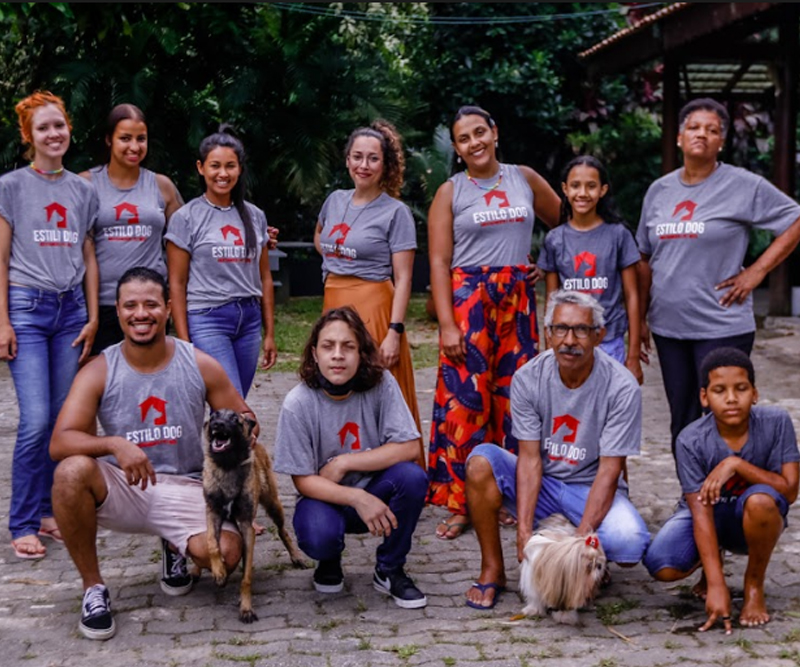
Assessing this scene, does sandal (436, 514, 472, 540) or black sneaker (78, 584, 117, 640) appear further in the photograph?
sandal (436, 514, 472, 540)

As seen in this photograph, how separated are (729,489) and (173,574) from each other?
229 cm

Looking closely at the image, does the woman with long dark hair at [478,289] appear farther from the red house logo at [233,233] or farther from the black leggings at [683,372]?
the red house logo at [233,233]

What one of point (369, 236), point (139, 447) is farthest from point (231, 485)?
point (369, 236)

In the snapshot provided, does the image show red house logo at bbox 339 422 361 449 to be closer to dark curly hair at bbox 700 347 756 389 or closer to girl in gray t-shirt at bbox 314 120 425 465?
girl in gray t-shirt at bbox 314 120 425 465

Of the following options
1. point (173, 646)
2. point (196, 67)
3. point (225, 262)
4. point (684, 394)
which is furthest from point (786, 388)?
point (196, 67)

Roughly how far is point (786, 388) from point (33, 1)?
730cm

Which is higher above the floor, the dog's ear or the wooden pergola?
the wooden pergola

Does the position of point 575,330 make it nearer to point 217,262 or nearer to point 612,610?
point 612,610

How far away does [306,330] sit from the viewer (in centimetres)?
1345

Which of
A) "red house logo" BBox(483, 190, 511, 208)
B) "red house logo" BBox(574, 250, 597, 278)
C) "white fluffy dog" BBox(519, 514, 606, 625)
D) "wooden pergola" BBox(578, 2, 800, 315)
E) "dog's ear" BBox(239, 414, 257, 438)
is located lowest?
"white fluffy dog" BBox(519, 514, 606, 625)

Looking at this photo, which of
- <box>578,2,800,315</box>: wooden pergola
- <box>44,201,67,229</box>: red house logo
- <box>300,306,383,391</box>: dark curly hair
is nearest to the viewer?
<box>300,306,383,391</box>: dark curly hair

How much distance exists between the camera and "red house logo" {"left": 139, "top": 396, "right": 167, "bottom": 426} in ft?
14.6

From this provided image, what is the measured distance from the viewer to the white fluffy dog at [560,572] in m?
4.06

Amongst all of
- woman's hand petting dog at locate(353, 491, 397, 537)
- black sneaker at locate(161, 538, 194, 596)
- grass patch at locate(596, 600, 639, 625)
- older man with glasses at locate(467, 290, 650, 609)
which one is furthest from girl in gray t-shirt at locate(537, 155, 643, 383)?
black sneaker at locate(161, 538, 194, 596)
